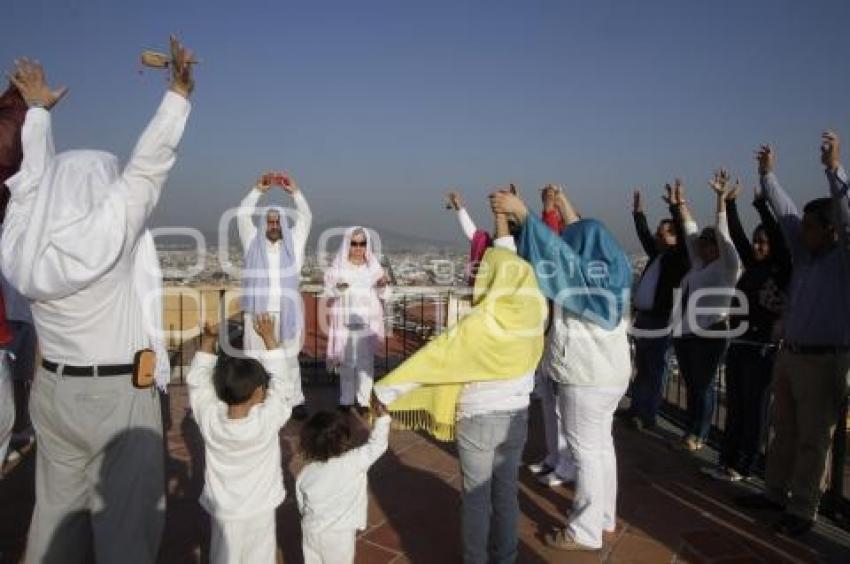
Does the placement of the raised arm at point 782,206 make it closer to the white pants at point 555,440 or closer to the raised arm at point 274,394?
the white pants at point 555,440

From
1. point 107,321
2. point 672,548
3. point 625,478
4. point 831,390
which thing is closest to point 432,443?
point 625,478

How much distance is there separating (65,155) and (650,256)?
495 centimetres

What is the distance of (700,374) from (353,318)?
3126mm

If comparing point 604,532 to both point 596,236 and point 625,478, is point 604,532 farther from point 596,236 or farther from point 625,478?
point 596,236

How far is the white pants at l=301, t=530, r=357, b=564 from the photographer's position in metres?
2.85

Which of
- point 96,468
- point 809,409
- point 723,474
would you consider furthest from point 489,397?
point 723,474

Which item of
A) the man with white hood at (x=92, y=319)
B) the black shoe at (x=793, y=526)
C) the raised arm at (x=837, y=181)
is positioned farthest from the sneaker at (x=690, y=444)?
the man with white hood at (x=92, y=319)

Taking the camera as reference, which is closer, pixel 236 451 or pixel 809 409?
pixel 236 451

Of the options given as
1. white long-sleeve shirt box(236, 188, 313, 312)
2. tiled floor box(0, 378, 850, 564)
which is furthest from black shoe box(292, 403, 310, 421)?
white long-sleeve shirt box(236, 188, 313, 312)

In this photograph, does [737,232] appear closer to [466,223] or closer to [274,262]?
[466,223]

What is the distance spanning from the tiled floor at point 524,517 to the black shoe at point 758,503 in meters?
0.11

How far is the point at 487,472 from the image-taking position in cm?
304

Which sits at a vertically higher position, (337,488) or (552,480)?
(337,488)

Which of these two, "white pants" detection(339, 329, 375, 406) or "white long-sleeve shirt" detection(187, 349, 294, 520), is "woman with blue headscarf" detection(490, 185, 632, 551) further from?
"white pants" detection(339, 329, 375, 406)
